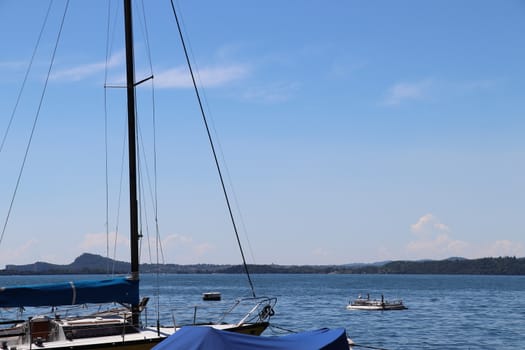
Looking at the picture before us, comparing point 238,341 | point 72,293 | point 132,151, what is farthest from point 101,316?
point 238,341

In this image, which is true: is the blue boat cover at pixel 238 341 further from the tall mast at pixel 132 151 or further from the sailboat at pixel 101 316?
the tall mast at pixel 132 151

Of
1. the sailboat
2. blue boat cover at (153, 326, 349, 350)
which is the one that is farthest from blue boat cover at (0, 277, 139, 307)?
blue boat cover at (153, 326, 349, 350)

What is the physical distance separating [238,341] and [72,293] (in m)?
7.64

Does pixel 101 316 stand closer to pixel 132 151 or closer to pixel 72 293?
pixel 72 293

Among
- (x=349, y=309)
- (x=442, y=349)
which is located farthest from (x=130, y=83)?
(x=349, y=309)

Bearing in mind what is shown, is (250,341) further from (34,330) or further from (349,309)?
(349,309)

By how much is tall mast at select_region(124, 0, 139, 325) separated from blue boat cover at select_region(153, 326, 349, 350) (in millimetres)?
6953

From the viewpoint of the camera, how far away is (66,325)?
71.8 ft

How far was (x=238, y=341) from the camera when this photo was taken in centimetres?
1658

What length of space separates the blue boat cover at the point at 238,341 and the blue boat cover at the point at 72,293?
5987mm

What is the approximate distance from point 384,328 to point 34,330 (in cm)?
4205

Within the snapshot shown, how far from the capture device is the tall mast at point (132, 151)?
23820 millimetres

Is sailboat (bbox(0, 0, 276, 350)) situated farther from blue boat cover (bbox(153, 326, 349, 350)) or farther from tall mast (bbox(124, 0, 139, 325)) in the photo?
blue boat cover (bbox(153, 326, 349, 350))

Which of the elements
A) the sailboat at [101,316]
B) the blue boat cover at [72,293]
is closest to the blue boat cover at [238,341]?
the sailboat at [101,316]
